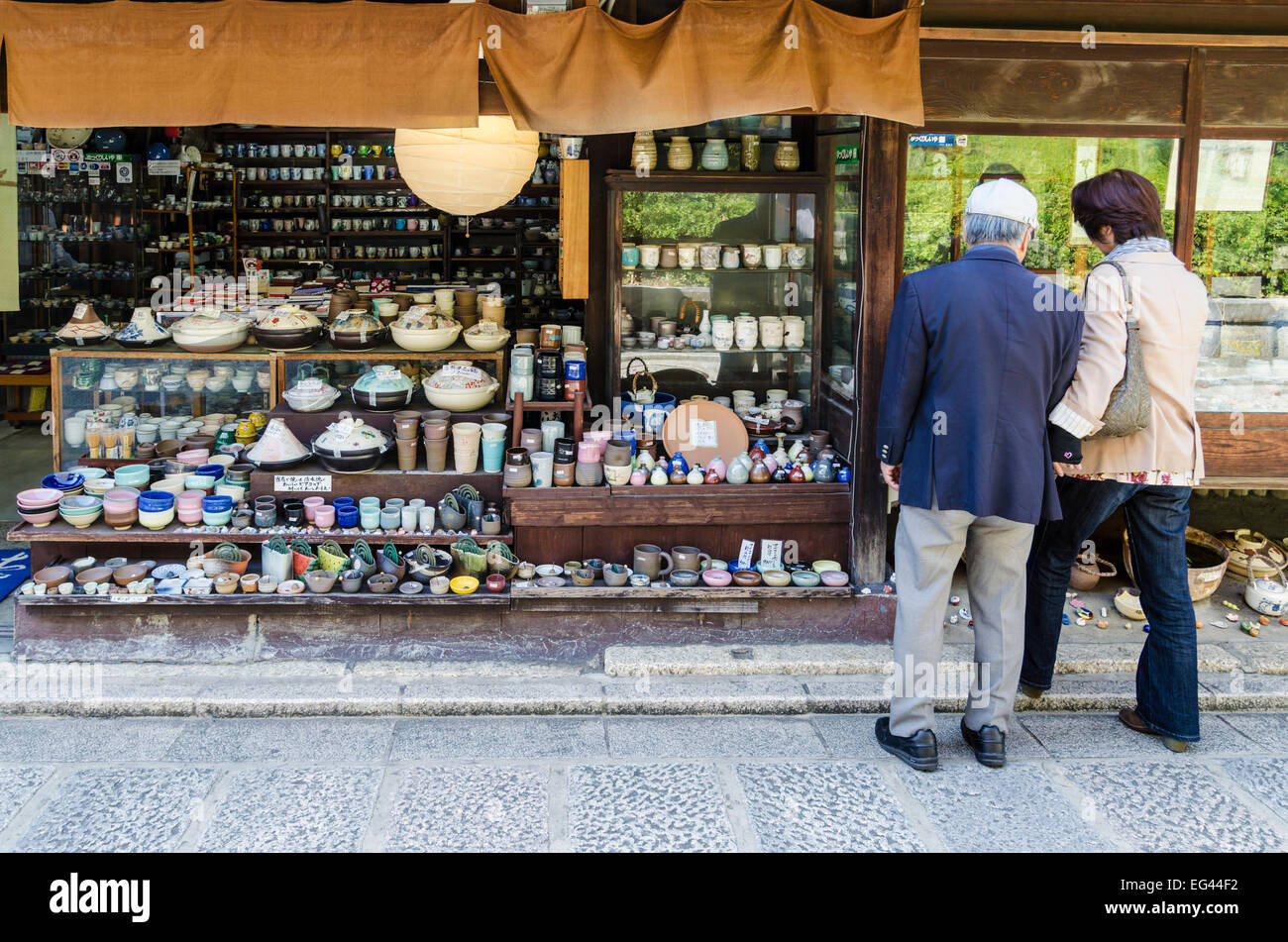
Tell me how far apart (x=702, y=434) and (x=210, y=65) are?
276 centimetres

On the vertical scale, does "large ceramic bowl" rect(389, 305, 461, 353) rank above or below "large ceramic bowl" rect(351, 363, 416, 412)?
above

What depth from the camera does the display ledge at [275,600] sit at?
4.71m

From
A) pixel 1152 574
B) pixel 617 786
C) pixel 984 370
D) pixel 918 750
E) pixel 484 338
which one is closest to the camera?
pixel 984 370

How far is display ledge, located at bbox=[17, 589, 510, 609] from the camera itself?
4.71 m

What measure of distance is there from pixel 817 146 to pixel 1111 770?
3.55 meters

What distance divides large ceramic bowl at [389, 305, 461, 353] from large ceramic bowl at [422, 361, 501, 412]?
173 mm

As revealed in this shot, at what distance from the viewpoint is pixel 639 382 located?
Answer: 20.0 ft

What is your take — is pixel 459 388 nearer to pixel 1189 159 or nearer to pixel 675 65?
pixel 675 65

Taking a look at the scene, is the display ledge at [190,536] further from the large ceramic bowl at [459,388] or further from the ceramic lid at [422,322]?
the ceramic lid at [422,322]

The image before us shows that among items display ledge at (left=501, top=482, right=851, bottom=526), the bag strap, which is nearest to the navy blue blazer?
the bag strap

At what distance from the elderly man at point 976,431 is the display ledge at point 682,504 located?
109 cm

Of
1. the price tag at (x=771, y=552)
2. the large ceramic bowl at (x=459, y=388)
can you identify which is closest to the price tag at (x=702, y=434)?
the price tag at (x=771, y=552)

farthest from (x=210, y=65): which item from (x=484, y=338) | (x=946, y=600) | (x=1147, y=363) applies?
(x=1147, y=363)

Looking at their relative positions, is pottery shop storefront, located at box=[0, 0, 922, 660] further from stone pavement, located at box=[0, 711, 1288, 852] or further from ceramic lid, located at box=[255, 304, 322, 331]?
stone pavement, located at box=[0, 711, 1288, 852]
